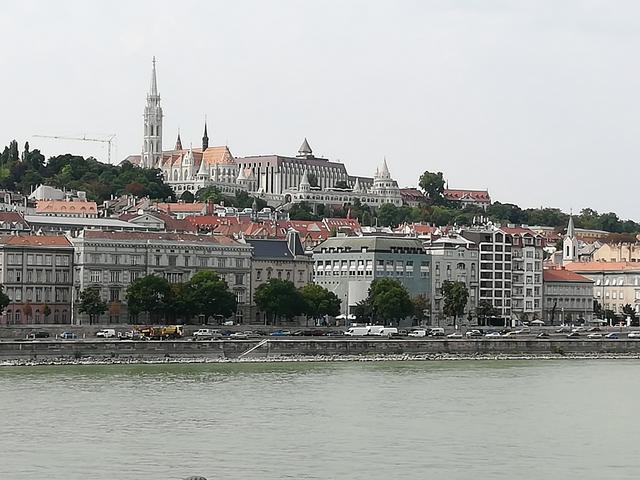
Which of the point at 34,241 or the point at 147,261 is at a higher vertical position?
the point at 34,241

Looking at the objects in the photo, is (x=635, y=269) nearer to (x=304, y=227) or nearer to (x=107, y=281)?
(x=304, y=227)

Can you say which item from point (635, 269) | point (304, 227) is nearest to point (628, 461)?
point (635, 269)

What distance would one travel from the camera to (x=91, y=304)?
60688 millimetres

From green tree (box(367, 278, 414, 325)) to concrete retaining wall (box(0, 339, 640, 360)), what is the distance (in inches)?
446

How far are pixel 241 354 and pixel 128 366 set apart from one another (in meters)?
4.50

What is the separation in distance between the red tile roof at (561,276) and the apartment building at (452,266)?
5689mm

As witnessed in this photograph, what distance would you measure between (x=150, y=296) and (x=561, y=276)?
26546 mm

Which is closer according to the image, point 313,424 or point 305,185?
point 313,424

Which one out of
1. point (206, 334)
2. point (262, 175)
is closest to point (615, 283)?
point (206, 334)

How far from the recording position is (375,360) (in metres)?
47.5

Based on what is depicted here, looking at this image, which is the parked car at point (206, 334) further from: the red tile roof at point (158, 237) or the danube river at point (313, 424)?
the danube river at point (313, 424)

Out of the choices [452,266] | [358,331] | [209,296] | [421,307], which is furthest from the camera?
[452,266]

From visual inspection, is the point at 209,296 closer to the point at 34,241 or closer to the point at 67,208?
the point at 34,241

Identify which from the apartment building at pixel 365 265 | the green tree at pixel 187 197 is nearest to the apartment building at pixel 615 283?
the apartment building at pixel 365 265
